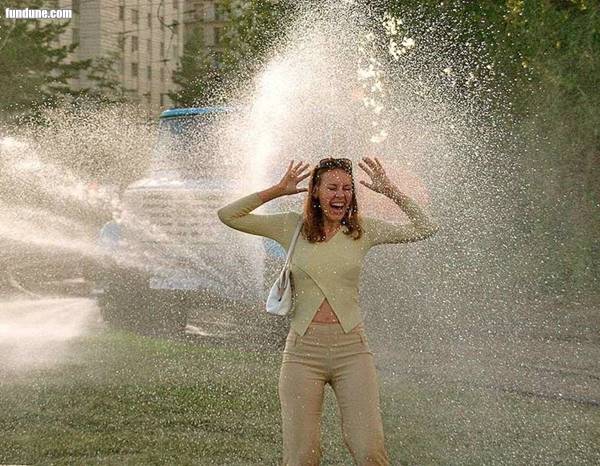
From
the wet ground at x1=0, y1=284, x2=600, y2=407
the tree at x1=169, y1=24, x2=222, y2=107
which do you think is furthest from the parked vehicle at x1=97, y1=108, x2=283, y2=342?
the tree at x1=169, y1=24, x2=222, y2=107

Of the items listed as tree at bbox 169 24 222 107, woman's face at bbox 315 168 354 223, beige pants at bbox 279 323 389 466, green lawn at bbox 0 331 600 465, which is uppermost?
tree at bbox 169 24 222 107

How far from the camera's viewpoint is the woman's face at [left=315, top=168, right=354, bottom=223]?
5.02 metres

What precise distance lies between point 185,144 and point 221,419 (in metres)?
5.80

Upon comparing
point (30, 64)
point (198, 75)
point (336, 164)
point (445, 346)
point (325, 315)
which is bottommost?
point (445, 346)

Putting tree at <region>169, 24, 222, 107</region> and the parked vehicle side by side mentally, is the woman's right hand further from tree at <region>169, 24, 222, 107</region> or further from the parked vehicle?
tree at <region>169, 24, 222, 107</region>

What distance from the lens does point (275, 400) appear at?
838 centimetres

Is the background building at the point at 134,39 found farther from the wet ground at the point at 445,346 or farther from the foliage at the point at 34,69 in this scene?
the wet ground at the point at 445,346

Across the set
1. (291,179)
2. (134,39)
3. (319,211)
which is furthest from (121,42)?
(319,211)

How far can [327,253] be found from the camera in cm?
505

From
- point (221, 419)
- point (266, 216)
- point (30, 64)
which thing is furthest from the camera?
point (30, 64)

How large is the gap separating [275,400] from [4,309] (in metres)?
8.16

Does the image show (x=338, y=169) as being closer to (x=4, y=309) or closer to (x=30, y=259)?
(x=4, y=309)

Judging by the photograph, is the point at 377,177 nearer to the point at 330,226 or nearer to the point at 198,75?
the point at 330,226

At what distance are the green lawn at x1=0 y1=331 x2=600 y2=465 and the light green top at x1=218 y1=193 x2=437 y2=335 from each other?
184cm
